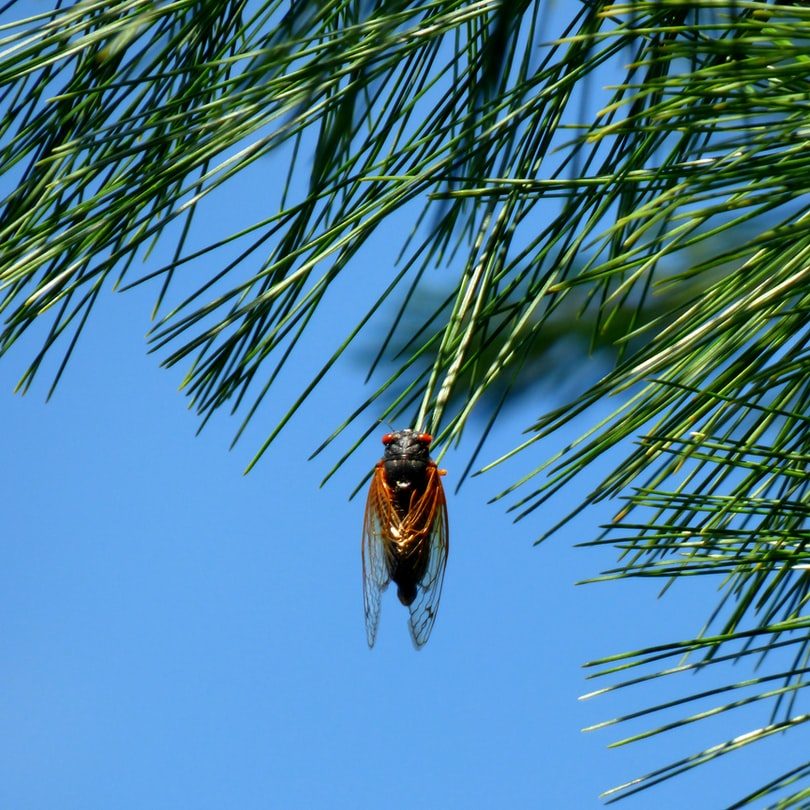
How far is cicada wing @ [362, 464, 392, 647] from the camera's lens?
0.94 m

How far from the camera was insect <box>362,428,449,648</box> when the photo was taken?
91 cm

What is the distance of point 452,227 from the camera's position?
0.98 metres

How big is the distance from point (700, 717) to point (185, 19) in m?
0.62

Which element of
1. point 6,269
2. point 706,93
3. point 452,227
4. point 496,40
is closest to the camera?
point 496,40

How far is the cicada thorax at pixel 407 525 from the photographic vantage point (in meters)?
0.92

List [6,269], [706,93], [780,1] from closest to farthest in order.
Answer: [706,93]
[6,269]
[780,1]

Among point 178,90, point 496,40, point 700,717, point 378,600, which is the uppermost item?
point 178,90

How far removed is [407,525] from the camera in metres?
0.95

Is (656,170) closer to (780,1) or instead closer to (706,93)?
(706,93)

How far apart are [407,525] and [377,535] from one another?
36 millimetres

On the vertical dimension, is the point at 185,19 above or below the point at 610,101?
above

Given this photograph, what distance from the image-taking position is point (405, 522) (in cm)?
94

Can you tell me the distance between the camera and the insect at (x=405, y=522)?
35.8 inches

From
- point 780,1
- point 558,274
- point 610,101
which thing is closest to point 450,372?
point 558,274
